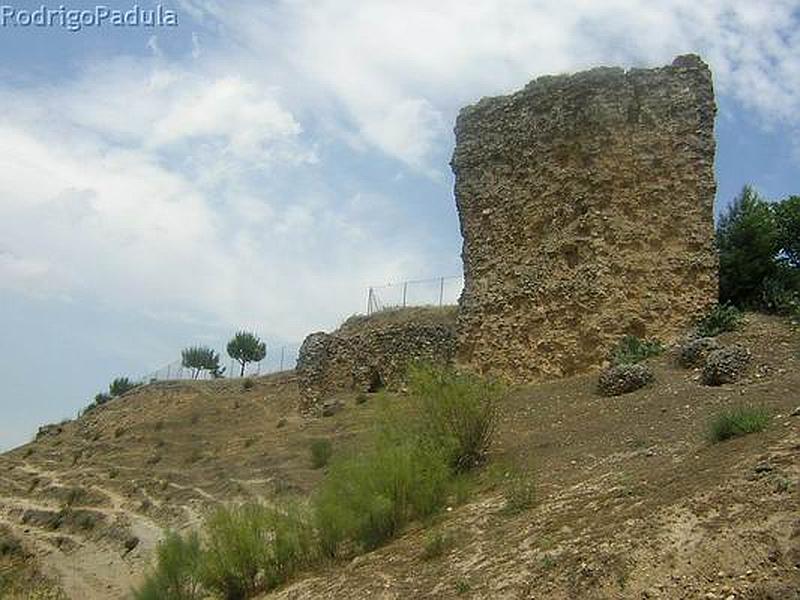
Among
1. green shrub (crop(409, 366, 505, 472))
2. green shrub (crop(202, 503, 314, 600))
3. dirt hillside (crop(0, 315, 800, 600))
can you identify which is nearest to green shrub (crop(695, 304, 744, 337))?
dirt hillside (crop(0, 315, 800, 600))

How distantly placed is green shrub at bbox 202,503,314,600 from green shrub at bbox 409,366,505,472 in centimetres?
238

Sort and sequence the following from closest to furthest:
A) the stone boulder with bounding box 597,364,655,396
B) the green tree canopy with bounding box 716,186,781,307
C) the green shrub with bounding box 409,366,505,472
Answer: the green shrub with bounding box 409,366,505,472 < the stone boulder with bounding box 597,364,655,396 < the green tree canopy with bounding box 716,186,781,307

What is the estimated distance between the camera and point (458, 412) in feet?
40.9

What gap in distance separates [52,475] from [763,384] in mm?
18212

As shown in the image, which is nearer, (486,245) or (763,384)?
(763,384)

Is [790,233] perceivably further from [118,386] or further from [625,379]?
[118,386]

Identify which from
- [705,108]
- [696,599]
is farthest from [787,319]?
[696,599]

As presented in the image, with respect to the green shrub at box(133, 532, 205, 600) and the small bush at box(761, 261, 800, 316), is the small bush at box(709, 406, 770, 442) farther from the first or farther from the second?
the small bush at box(761, 261, 800, 316)

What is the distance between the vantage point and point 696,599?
6129 millimetres

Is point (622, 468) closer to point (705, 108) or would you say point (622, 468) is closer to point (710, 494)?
point (710, 494)

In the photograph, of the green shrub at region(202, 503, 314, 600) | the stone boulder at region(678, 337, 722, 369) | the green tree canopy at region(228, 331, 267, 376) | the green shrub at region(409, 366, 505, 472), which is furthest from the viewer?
the green tree canopy at region(228, 331, 267, 376)

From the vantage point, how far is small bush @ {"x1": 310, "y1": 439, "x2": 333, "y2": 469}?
56.7ft

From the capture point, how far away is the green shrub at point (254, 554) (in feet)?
34.1

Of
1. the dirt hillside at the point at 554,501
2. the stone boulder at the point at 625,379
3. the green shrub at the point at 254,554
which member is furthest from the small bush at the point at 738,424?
the stone boulder at the point at 625,379
